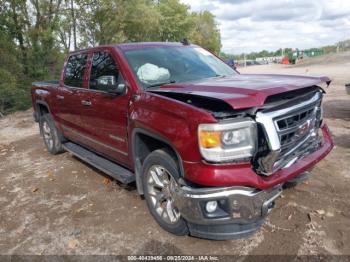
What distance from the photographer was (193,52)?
16.0ft

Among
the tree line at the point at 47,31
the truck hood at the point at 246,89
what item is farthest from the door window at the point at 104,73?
the tree line at the point at 47,31

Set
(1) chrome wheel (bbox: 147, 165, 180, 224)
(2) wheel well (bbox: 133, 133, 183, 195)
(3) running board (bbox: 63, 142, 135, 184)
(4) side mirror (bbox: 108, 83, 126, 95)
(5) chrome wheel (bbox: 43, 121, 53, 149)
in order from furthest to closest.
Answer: (5) chrome wheel (bbox: 43, 121, 53, 149) < (3) running board (bbox: 63, 142, 135, 184) < (4) side mirror (bbox: 108, 83, 126, 95) < (2) wheel well (bbox: 133, 133, 183, 195) < (1) chrome wheel (bbox: 147, 165, 180, 224)

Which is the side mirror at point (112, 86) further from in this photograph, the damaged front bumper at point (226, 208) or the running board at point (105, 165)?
the damaged front bumper at point (226, 208)

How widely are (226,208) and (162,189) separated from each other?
900 mm

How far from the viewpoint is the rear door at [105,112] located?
416 centimetres

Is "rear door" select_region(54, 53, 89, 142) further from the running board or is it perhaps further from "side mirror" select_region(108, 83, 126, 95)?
"side mirror" select_region(108, 83, 126, 95)

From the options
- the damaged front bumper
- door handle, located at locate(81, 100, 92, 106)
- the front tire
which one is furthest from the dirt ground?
door handle, located at locate(81, 100, 92, 106)

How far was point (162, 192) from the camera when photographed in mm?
3727

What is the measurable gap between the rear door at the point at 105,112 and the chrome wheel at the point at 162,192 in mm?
641

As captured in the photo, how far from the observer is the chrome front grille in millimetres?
2951

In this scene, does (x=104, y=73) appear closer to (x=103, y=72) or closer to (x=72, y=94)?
(x=103, y=72)

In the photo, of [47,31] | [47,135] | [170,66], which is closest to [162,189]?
[170,66]

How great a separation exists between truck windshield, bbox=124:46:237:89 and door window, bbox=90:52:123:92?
0.23m

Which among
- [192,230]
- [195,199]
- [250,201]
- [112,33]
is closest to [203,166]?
[195,199]
